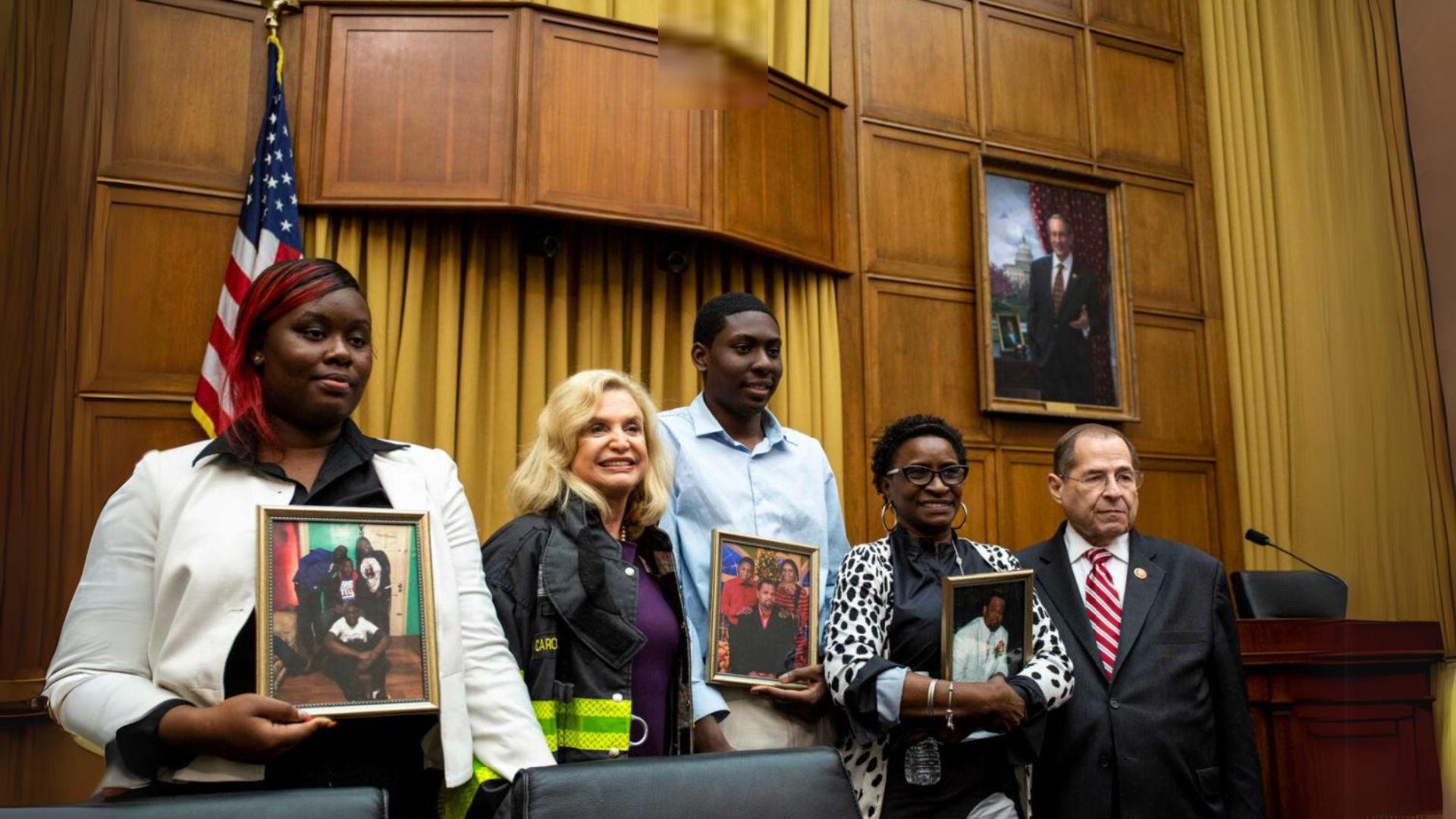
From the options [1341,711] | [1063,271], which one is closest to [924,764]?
[1341,711]

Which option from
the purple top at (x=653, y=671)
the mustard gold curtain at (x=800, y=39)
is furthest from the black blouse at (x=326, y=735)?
the mustard gold curtain at (x=800, y=39)

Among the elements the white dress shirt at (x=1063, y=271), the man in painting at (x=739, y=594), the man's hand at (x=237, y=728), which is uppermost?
the white dress shirt at (x=1063, y=271)

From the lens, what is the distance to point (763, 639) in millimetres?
2193

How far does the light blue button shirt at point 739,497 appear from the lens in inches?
94.9

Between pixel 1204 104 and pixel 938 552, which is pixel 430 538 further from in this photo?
pixel 1204 104

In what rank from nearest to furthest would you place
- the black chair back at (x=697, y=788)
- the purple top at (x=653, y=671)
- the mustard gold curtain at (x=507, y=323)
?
the black chair back at (x=697, y=788) → the purple top at (x=653, y=671) → the mustard gold curtain at (x=507, y=323)

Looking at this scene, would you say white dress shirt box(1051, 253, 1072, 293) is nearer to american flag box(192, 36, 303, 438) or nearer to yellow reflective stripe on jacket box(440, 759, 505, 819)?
american flag box(192, 36, 303, 438)

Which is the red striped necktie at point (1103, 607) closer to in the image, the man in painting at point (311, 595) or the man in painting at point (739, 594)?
the man in painting at point (739, 594)

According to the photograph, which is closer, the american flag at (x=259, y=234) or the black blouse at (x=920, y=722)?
the black blouse at (x=920, y=722)

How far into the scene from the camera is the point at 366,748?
5.06ft

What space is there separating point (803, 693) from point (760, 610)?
0.17 metres

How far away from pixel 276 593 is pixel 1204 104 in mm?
5950

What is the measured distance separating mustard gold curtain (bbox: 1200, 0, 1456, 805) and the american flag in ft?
14.2

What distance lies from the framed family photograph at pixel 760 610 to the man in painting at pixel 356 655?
2.48 ft
